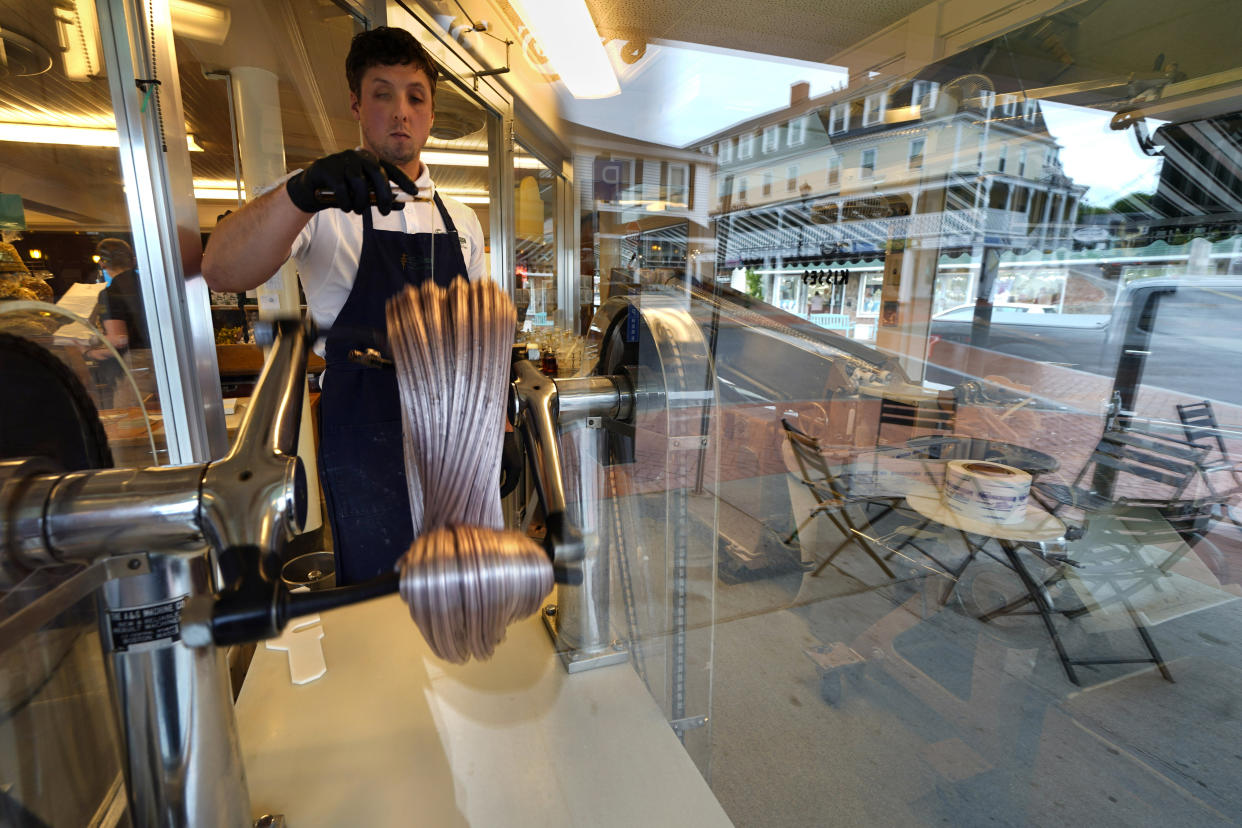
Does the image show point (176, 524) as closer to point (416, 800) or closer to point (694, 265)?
point (416, 800)

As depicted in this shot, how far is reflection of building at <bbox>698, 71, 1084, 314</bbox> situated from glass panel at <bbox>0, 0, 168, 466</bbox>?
13.1 feet

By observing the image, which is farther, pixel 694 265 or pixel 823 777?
pixel 694 265

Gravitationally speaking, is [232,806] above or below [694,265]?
below

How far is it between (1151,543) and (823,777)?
1.92m

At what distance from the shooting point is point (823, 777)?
4.43 ft

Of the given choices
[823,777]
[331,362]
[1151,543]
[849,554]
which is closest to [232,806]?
[331,362]

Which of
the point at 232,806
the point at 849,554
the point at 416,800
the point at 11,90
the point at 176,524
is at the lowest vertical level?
the point at 849,554

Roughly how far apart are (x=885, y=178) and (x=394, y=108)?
4.59m

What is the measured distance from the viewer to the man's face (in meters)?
0.61

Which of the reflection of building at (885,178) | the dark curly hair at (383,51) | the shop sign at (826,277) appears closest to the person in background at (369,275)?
the dark curly hair at (383,51)

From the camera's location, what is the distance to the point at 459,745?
2.37ft

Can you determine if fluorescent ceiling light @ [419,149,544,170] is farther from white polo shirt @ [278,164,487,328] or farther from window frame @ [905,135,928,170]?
window frame @ [905,135,928,170]

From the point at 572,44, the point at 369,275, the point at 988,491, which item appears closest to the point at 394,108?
the point at 369,275

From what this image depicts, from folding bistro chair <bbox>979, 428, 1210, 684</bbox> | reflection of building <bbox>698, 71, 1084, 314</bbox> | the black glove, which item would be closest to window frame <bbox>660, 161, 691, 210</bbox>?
reflection of building <bbox>698, 71, 1084, 314</bbox>
